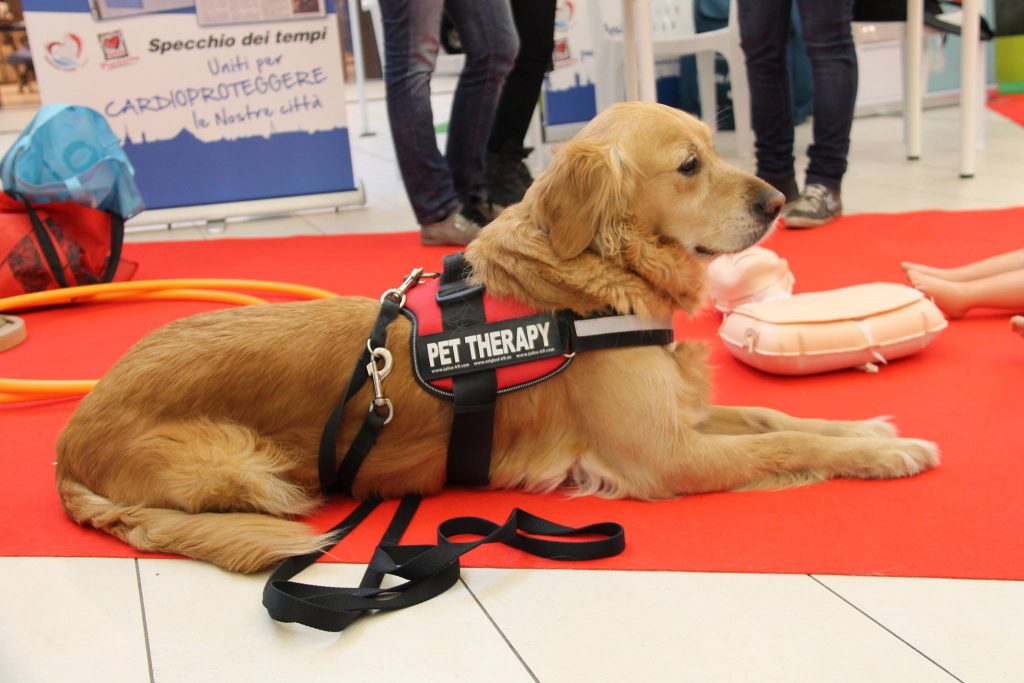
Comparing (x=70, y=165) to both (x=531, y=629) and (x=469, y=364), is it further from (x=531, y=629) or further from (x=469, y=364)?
(x=531, y=629)

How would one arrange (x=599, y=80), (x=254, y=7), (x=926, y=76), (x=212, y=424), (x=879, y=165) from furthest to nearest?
(x=926, y=76), (x=599, y=80), (x=879, y=165), (x=254, y=7), (x=212, y=424)

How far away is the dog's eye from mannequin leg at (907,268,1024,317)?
1.21 metres

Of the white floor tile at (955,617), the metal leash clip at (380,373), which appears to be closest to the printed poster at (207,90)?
the metal leash clip at (380,373)

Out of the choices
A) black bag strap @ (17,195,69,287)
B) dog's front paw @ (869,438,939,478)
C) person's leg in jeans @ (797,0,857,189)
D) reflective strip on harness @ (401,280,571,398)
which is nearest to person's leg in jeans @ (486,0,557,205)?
person's leg in jeans @ (797,0,857,189)

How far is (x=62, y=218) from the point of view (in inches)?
152

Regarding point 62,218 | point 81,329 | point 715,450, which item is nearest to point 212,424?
point 715,450

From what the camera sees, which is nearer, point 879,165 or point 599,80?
point 879,165

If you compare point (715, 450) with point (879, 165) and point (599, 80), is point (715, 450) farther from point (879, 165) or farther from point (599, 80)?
point (599, 80)

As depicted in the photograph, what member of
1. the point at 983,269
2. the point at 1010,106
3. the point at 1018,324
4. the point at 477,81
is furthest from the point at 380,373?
the point at 1010,106

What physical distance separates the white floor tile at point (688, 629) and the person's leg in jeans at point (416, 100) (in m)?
2.87

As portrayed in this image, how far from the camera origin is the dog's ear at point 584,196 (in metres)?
1.88

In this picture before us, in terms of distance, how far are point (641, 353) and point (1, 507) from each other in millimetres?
1492

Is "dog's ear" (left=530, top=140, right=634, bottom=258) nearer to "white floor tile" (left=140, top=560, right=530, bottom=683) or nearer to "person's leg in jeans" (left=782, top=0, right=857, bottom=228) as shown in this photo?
"white floor tile" (left=140, top=560, right=530, bottom=683)

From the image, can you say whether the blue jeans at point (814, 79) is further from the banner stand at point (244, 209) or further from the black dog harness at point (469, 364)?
the black dog harness at point (469, 364)
